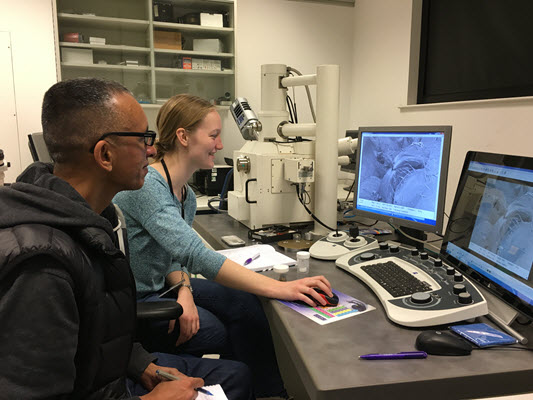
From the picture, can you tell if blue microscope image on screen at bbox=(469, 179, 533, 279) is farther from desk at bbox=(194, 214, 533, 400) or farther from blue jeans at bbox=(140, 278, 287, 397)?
blue jeans at bbox=(140, 278, 287, 397)

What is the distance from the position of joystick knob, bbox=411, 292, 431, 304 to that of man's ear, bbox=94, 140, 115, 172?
2.54 ft

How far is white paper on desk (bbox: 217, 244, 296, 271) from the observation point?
1.43 metres

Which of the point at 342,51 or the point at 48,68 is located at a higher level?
the point at 342,51

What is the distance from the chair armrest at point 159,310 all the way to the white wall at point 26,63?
2195 mm

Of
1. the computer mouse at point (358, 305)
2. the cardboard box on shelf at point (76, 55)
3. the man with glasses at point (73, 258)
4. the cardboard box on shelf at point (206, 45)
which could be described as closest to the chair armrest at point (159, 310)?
the man with glasses at point (73, 258)

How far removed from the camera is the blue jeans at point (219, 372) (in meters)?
1.20

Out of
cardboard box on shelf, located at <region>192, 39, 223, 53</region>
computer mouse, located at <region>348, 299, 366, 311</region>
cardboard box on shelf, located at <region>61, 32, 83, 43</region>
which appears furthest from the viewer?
cardboard box on shelf, located at <region>192, 39, 223, 53</region>

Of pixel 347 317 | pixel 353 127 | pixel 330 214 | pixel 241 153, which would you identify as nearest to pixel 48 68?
pixel 241 153

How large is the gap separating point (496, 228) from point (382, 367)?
0.49 meters

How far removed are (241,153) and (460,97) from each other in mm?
1815

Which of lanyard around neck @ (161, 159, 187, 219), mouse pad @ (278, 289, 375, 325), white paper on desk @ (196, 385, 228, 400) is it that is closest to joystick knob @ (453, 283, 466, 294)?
mouse pad @ (278, 289, 375, 325)

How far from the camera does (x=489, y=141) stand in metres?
2.46

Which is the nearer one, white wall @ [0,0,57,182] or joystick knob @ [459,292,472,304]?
joystick knob @ [459,292,472,304]

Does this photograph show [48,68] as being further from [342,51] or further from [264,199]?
[342,51]
